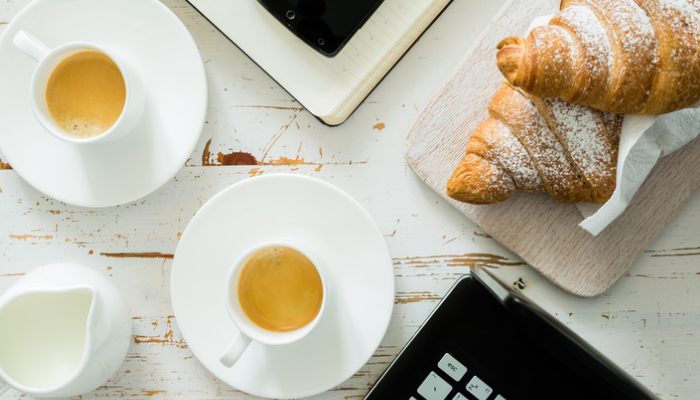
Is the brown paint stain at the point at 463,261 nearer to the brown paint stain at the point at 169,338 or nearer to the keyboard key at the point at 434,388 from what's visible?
the keyboard key at the point at 434,388

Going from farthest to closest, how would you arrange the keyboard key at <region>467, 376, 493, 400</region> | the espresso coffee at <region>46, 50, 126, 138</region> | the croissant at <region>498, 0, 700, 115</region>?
the espresso coffee at <region>46, 50, 126, 138</region> < the keyboard key at <region>467, 376, 493, 400</region> < the croissant at <region>498, 0, 700, 115</region>

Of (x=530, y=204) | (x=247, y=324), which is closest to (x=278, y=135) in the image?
(x=247, y=324)

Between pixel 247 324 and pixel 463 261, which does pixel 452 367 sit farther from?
pixel 247 324

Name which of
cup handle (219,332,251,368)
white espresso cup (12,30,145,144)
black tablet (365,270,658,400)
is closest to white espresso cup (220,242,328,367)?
cup handle (219,332,251,368)

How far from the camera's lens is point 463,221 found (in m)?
0.85

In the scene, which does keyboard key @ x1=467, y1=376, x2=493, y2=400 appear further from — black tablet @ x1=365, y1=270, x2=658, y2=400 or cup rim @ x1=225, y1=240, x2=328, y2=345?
cup rim @ x1=225, y1=240, x2=328, y2=345

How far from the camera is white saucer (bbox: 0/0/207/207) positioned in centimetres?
79

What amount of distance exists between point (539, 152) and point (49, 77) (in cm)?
68

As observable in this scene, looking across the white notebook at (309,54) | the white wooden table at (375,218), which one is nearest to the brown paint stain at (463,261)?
the white wooden table at (375,218)

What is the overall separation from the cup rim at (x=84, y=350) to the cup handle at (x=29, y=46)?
316 mm

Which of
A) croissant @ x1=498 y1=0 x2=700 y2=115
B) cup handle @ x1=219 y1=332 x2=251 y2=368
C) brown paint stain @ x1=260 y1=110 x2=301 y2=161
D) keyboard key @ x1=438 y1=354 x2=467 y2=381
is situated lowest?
cup handle @ x1=219 y1=332 x2=251 y2=368

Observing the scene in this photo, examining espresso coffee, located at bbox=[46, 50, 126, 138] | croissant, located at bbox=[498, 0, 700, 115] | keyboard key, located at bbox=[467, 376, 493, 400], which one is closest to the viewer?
croissant, located at bbox=[498, 0, 700, 115]

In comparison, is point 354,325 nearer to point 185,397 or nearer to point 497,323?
point 497,323

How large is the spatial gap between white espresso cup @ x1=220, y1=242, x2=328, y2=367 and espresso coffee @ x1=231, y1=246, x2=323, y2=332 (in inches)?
1.8
